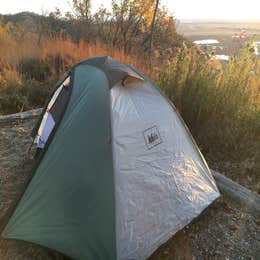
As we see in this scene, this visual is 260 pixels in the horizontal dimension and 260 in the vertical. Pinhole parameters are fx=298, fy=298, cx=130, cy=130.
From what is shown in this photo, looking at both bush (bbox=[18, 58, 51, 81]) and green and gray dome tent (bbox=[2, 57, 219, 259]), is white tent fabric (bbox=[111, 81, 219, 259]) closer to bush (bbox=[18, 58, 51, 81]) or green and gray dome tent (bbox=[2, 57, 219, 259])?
green and gray dome tent (bbox=[2, 57, 219, 259])

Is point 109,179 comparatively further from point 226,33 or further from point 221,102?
point 226,33

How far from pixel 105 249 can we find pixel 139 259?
0.27m

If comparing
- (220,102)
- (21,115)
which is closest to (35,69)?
(21,115)

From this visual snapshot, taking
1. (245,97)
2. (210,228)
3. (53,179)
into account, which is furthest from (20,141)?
(245,97)

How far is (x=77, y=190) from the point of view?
225 centimetres

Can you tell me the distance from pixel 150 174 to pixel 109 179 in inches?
14.9

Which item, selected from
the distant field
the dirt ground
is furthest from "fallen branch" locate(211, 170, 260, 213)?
the distant field

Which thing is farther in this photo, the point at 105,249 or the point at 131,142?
the point at 131,142

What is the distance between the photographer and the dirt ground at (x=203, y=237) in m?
2.34

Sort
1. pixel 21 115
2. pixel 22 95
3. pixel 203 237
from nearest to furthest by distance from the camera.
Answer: pixel 203 237 → pixel 21 115 → pixel 22 95

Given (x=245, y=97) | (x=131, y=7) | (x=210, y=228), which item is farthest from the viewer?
(x=131, y=7)

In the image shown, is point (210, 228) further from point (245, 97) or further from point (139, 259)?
point (245, 97)

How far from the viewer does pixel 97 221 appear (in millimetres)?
2170

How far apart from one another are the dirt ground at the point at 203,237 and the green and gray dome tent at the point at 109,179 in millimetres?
138
